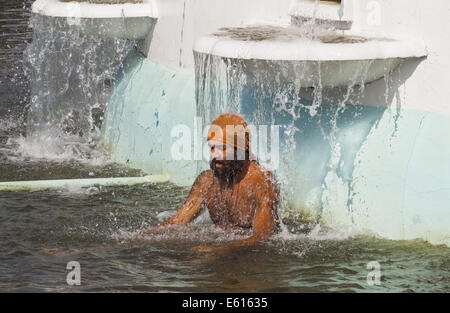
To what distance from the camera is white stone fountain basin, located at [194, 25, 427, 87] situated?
6.23 m

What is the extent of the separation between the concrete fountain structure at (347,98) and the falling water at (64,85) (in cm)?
240

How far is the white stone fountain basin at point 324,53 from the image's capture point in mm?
6230

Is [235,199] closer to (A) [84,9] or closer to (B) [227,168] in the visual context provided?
(B) [227,168]

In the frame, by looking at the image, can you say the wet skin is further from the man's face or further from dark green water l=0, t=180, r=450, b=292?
dark green water l=0, t=180, r=450, b=292

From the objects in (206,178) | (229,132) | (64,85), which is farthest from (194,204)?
(64,85)

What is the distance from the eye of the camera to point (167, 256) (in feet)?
20.9

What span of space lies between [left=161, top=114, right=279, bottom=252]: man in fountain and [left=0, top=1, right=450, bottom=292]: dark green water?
122 mm

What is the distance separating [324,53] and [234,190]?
1135 mm

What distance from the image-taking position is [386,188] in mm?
6672

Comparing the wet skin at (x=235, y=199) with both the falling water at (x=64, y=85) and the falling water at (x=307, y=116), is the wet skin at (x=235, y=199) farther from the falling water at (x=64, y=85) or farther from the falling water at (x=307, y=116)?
the falling water at (x=64, y=85)

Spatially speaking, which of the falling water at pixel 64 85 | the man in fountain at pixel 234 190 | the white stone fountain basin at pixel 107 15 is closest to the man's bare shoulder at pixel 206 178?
the man in fountain at pixel 234 190

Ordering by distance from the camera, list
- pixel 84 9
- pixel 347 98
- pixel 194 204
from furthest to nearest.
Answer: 1. pixel 84 9
2. pixel 347 98
3. pixel 194 204

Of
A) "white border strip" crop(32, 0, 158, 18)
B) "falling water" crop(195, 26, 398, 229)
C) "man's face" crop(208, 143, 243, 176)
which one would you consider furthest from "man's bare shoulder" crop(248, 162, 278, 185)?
"white border strip" crop(32, 0, 158, 18)

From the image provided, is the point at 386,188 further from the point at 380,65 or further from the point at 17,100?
the point at 17,100
